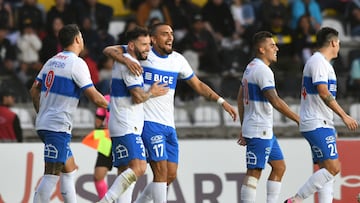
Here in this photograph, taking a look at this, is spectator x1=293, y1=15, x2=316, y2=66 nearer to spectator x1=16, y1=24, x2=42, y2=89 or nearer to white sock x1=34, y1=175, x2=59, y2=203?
spectator x1=16, y1=24, x2=42, y2=89

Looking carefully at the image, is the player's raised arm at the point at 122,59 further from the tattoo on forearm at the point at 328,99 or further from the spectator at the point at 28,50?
the spectator at the point at 28,50

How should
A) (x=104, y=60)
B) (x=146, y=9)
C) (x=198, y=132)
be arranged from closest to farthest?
(x=198, y=132) → (x=104, y=60) → (x=146, y=9)

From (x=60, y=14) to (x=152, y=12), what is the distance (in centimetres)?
187

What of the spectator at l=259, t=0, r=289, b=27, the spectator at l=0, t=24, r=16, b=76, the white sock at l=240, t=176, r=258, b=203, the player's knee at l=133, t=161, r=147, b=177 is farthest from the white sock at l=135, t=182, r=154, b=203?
the spectator at l=259, t=0, r=289, b=27

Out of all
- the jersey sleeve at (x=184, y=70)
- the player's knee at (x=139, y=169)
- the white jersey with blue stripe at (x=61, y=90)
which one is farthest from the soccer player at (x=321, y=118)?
the white jersey with blue stripe at (x=61, y=90)

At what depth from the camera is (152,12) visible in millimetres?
22703

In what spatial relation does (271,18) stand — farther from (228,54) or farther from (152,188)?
(152,188)

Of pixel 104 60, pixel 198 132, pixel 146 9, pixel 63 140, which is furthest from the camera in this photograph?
pixel 146 9

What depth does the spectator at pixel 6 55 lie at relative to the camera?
833 inches

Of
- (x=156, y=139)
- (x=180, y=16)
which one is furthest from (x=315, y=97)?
(x=180, y=16)

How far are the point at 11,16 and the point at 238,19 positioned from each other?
461cm

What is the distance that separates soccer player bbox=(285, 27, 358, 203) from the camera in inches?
578

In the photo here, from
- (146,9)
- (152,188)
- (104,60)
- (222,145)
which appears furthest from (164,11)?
(152,188)

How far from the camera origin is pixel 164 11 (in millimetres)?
22719
